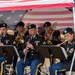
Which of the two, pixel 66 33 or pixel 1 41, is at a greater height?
pixel 66 33

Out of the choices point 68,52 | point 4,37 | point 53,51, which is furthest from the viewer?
point 4,37

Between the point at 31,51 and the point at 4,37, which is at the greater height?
the point at 4,37

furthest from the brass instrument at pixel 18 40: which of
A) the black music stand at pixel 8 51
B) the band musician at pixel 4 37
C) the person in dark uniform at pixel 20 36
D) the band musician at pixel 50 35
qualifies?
the black music stand at pixel 8 51

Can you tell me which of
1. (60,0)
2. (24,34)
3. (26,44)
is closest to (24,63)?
(26,44)

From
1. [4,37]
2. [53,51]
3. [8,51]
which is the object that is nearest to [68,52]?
[53,51]

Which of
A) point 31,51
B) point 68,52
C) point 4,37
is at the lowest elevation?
point 31,51

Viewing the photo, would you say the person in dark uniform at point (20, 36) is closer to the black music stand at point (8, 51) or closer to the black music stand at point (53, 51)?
the black music stand at point (8, 51)

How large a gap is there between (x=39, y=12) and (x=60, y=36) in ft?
4.25

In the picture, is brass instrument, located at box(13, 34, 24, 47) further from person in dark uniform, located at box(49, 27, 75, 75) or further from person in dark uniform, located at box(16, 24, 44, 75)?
person in dark uniform, located at box(49, 27, 75, 75)

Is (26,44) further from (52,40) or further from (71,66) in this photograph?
(71,66)

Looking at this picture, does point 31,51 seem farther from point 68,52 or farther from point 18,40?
point 68,52

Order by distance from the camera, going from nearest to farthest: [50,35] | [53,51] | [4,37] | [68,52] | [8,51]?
1. [53,51]
2. [68,52]
3. [8,51]
4. [50,35]
5. [4,37]

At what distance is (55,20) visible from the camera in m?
11.1

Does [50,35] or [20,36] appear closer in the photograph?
[50,35]
